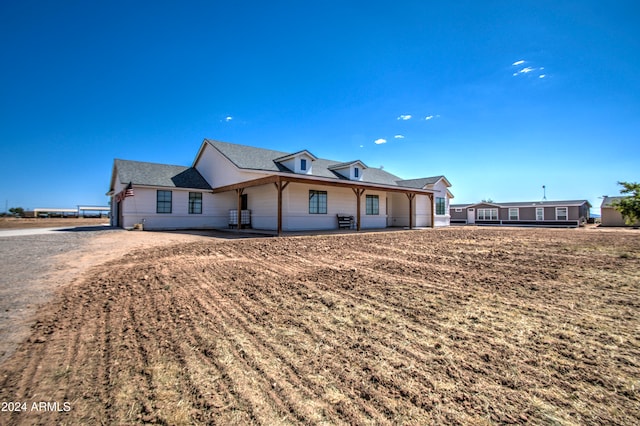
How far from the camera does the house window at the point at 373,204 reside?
63.7ft

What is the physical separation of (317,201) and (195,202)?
8.18 m

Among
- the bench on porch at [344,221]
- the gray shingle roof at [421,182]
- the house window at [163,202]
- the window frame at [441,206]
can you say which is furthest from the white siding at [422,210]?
the house window at [163,202]

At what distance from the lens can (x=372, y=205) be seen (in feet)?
64.4

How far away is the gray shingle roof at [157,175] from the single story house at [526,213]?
3317 centimetres

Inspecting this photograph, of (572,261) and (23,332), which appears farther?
(572,261)

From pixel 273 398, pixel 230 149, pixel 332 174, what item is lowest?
pixel 273 398

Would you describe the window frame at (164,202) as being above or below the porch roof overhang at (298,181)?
below

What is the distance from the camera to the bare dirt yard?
1842 millimetres

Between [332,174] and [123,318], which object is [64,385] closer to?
[123,318]

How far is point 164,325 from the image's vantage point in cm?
313

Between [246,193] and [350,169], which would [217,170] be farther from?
[350,169]

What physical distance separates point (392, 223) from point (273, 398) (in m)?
22.0

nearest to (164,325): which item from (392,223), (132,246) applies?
(132,246)

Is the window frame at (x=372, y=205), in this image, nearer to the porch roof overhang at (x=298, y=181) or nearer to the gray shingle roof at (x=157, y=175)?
the porch roof overhang at (x=298, y=181)
